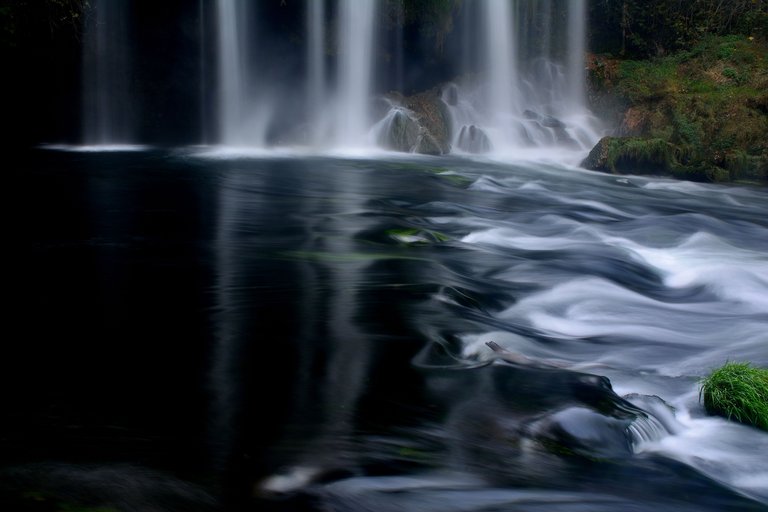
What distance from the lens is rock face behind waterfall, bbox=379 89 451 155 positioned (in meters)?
18.4

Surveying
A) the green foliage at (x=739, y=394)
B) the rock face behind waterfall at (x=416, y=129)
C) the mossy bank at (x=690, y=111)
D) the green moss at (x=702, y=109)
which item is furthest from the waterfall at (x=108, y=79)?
the green foliage at (x=739, y=394)

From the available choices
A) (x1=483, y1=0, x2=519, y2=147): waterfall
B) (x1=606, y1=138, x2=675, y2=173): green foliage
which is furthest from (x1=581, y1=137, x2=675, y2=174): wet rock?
(x1=483, y1=0, x2=519, y2=147): waterfall

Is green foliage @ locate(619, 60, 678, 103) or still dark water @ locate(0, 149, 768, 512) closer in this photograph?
still dark water @ locate(0, 149, 768, 512)

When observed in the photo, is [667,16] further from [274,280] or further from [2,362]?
[2,362]

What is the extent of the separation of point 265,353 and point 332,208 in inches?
229

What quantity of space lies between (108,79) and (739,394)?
16.9m

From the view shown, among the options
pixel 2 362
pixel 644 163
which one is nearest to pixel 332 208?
pixel 2 362

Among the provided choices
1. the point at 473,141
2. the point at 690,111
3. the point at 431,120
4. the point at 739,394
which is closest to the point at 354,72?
the point at 431,120

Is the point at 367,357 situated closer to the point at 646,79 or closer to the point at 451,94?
the point at 451,94

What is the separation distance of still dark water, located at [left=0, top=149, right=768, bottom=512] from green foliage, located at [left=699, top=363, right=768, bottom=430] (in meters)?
0.11

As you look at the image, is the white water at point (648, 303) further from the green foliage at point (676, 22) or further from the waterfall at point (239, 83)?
the green foliage at point (676, 22)

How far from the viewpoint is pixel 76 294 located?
19.0 feet

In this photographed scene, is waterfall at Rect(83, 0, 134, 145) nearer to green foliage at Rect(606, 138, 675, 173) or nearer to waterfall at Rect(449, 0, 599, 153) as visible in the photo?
waterfall at Rect(449, 0, 599, 153)

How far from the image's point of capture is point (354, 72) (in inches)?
780
